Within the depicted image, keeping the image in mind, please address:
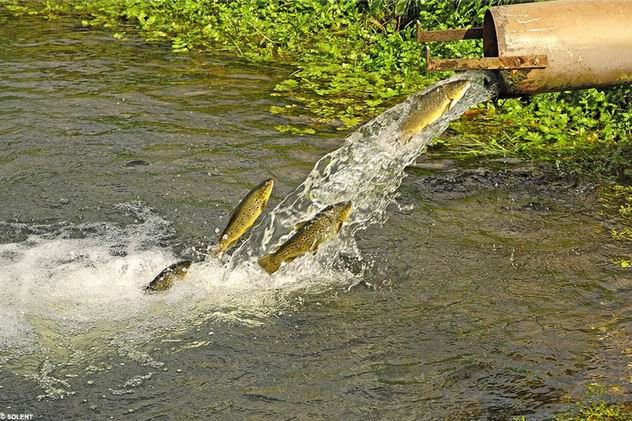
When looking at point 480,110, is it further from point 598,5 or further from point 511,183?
point 598,5

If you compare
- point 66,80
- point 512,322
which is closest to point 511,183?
point 512,322

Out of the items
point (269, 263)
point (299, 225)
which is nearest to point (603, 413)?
point (269, 263)

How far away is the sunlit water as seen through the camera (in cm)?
488

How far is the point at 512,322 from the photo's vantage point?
550 centimetres

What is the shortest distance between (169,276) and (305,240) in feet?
2.83

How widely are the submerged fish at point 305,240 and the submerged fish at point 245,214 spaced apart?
0.78 feet

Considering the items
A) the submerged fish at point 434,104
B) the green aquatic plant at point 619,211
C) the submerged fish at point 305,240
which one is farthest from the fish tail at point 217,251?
the green aquatic plant at point 619,211

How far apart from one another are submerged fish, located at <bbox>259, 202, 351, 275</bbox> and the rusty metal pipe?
67.0 inches

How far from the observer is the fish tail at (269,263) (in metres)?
5.80

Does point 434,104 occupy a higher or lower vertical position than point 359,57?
higher

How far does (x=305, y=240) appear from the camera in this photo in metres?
5.82

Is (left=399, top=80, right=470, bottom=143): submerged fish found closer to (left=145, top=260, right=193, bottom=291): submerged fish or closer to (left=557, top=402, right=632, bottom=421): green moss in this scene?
(left=145, top=260, right=193, bottom=291): submerged fish

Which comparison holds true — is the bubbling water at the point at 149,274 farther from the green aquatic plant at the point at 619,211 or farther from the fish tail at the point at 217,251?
the green aquatic plant at the point at 619,211

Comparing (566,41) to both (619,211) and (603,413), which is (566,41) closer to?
(619,211)
